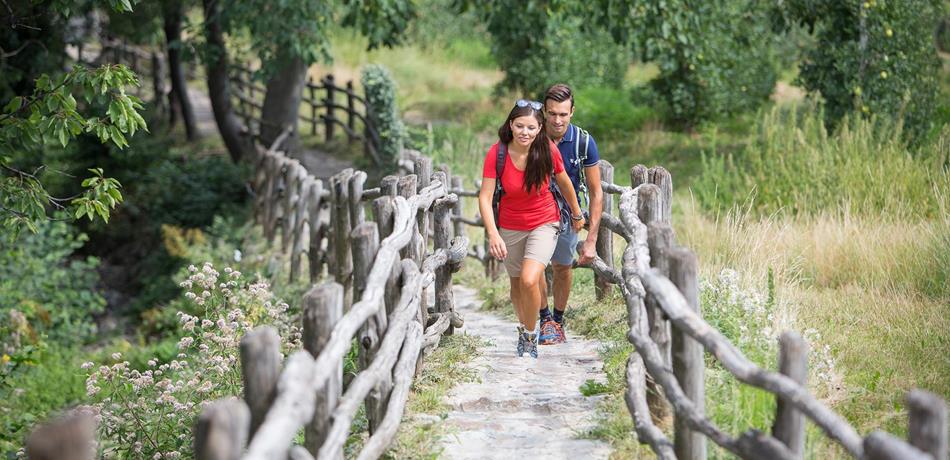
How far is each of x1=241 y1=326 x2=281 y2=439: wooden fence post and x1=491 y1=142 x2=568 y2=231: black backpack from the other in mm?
2633

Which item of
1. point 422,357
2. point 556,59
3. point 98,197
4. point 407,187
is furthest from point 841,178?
point 556,59

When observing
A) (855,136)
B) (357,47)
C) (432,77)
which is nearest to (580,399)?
(855,136)

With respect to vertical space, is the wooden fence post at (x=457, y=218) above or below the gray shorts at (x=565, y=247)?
below

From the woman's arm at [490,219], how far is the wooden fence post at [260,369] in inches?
96.9

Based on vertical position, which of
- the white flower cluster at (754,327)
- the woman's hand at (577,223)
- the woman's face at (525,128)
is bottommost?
the white flower cluster at (754,327)

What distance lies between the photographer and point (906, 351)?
5.95 m

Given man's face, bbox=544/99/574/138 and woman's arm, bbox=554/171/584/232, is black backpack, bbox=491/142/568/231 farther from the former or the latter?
man's face, bbox=544/99/574/138

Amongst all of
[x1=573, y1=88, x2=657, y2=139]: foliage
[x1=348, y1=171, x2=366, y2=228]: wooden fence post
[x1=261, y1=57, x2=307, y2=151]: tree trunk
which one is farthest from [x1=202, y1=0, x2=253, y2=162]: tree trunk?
[x1=348, y1=171, x2=366, y2=228]: wooden fence post

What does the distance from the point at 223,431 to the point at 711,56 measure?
47.4ft

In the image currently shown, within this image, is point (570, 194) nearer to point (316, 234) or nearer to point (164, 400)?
point (164, 400)

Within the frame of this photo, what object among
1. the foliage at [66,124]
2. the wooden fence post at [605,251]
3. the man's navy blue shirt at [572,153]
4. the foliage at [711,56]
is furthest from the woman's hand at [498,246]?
the foliage at [711,56]

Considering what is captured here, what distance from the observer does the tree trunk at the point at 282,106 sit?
1491 centimetres

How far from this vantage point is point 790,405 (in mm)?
3496

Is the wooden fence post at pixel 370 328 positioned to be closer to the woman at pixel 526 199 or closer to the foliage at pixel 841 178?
the woman at pixel 526 199
